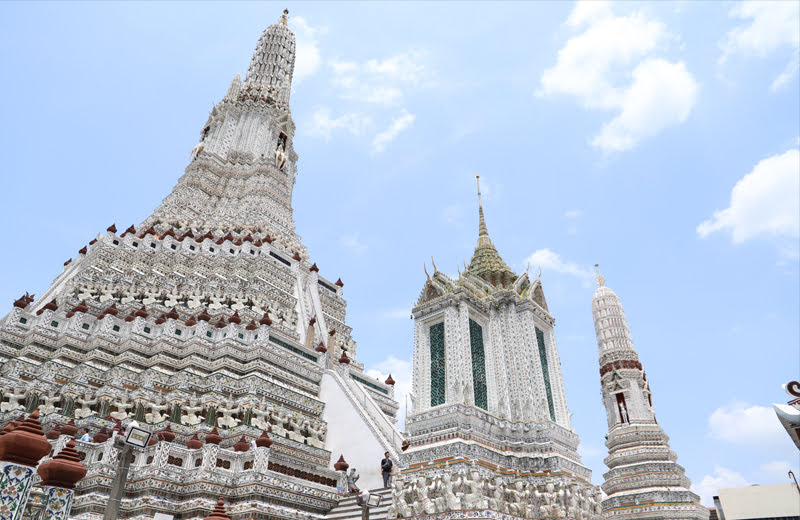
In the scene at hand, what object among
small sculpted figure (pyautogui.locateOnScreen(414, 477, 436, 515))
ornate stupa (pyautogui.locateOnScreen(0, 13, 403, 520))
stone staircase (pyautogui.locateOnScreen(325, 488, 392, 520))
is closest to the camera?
small sculpted figure (pyautogui.locateOnScreen(414, 477, 436, 515))

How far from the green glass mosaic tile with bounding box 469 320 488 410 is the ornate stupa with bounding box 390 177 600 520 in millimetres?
Result: 29

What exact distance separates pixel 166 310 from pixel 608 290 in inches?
800

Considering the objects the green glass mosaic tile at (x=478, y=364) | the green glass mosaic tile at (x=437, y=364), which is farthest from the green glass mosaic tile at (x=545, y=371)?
the green glass mosaic tile at (x=437, y=364)

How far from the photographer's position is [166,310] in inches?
891

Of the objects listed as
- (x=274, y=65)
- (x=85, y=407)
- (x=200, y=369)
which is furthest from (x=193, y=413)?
(x=274, y=65)

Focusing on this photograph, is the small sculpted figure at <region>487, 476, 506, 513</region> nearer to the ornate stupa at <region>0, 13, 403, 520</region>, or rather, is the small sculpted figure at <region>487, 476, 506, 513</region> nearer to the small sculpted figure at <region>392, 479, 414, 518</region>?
the small sculpted figure at <region>392, 479, 414, 518</region>

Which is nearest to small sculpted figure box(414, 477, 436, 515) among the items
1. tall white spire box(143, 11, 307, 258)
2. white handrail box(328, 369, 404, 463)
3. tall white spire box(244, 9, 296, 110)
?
white handrail box(328, 369, 404, 463)

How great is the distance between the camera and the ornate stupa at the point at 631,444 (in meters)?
16.2

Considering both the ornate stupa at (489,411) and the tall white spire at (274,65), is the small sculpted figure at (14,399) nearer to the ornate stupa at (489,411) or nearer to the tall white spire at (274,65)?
the ornate stupa at (489,411)

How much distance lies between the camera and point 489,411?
12.6m

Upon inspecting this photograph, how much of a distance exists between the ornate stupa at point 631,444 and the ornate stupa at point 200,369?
25.4 ft

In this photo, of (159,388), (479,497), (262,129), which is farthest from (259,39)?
(479,497)

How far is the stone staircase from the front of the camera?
1335cm

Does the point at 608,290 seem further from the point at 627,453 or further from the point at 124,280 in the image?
the point at 124,280
